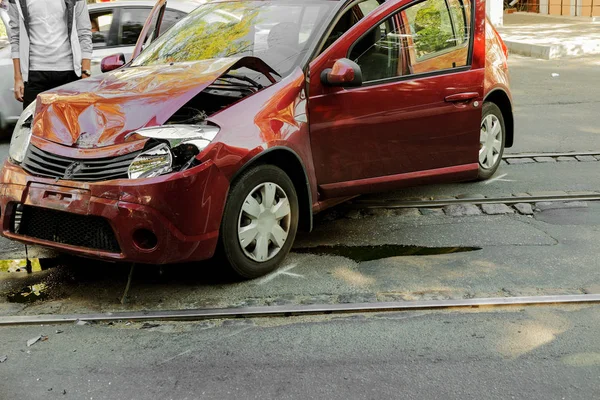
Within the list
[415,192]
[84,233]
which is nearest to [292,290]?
[84,233]

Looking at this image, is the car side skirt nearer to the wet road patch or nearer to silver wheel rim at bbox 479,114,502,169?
silver wheel rim at bbox 479,114,502,169

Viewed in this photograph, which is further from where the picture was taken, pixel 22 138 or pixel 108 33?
pixel 108 33

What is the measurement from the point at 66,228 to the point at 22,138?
29.3 inches

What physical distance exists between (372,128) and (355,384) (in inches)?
86.8

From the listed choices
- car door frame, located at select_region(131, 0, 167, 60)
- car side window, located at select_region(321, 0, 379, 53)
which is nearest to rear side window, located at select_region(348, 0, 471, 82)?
car side window, located at select_region(321, 0, 379, 53)

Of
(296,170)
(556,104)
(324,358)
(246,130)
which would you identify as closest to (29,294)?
(246,130)

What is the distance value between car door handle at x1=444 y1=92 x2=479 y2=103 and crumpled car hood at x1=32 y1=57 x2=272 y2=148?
4.30ft

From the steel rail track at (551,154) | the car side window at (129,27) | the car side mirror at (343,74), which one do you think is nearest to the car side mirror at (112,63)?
the car side mirror at (343,74)

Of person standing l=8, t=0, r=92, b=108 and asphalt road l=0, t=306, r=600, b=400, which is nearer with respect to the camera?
asphalt road l=0, t=306, r=600, b=400

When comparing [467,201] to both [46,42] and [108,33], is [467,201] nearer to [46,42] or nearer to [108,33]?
[46,42]

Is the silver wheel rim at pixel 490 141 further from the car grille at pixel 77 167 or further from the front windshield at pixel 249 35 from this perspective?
the car grille at pixel 77 167

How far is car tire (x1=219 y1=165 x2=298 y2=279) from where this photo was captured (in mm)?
4457

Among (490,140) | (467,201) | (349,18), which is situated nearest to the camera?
(349,18)

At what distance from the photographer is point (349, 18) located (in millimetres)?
5332
